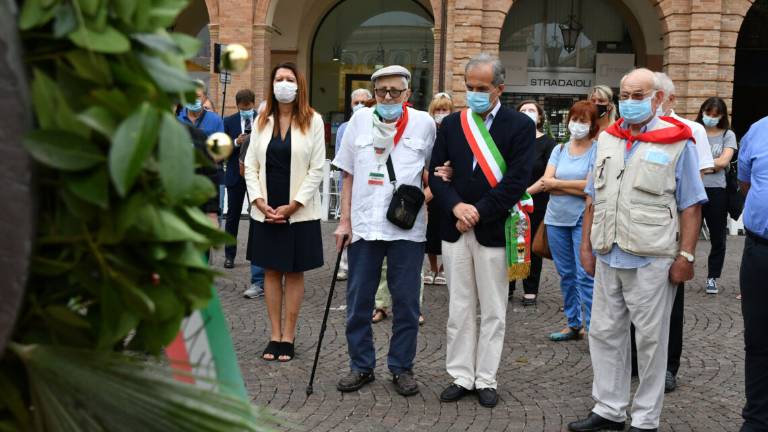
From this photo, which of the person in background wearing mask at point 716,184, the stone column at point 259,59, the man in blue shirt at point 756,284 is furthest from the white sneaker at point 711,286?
the stone column at point 259,59

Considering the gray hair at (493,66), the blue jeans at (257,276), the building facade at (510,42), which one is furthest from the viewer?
the building facade at (510,42)

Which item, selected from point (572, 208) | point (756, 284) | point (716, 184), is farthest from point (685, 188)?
point (716, 184)

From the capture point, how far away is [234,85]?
22344 millimetres

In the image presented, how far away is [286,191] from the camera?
689 centimetres

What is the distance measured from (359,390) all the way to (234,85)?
17050 millimetres

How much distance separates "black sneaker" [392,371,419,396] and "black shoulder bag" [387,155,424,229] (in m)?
0.95

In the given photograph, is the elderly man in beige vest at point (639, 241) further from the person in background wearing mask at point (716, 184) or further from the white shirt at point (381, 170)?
the person in background wearing mask at point (716, 184)

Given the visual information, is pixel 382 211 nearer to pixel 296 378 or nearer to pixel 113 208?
pixel 296 378

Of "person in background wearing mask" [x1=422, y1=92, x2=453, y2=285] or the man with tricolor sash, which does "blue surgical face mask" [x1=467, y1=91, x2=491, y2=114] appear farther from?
"person in background wearing mask" [x1=422, y1=92, x2=453, y2=285]

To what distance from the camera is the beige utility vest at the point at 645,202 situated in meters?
5.00

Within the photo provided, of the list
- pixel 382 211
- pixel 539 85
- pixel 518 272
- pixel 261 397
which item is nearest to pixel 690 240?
pixel 518 272

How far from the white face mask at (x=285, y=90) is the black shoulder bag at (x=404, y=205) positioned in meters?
1.20

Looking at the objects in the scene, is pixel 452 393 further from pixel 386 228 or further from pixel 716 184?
pixel 716 184

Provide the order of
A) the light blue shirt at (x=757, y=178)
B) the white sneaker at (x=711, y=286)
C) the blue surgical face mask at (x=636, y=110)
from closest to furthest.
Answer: the light blue shirt at (x=757, y=178) < the blue surgical face mask at (x=636, y=110) < the white sneaker at (x=711, y=286)
